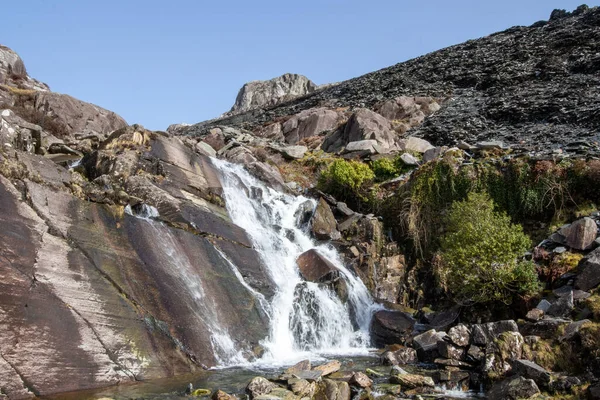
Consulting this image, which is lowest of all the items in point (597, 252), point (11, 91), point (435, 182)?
point (597, 252)

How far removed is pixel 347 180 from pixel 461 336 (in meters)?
12.8

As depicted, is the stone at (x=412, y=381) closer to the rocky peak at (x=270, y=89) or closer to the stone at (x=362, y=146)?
the stone at (x=362, y=146)

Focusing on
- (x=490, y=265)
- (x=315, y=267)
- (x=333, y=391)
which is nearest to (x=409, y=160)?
(x=315, y=267)

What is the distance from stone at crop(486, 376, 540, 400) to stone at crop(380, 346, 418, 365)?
3187 mm

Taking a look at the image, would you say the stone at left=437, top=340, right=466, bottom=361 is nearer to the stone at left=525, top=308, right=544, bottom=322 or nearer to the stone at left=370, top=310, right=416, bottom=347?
the stone at left=525, top=308, right=544, bottom=322

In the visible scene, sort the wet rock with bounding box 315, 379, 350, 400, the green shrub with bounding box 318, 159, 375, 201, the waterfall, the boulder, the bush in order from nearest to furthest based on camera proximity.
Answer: the wet rock with bounding box 315, 379, 350, 400 → the bush → the waterfall → the green shrub with bounding box 318, 159, 375, 201 → the boulder

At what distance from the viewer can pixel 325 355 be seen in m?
13.5

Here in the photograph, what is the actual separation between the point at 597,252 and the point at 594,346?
14.6ft

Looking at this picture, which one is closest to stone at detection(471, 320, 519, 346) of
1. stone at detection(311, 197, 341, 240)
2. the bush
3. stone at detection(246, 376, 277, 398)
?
Result: the bush

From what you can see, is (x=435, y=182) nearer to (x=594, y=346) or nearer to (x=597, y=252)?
(x=597, y=252)

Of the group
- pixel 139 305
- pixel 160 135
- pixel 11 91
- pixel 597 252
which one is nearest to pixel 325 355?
pixel 139 305

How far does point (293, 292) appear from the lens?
51.0 ft

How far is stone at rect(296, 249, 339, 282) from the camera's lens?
1658cm

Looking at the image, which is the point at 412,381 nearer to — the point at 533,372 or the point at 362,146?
the point at 533,372
